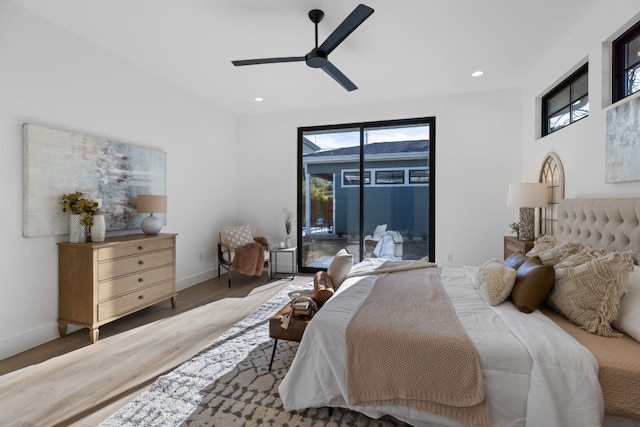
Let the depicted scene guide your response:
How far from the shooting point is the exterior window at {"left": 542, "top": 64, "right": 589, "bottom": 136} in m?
2.89

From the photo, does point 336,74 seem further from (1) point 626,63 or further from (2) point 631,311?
(2) point 631,311

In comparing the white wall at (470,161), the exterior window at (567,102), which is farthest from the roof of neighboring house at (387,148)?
the exterior window at (567,102)

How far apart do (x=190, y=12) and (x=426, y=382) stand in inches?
125

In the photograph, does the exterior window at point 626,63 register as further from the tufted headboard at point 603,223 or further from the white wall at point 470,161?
the white wall at point 470,161

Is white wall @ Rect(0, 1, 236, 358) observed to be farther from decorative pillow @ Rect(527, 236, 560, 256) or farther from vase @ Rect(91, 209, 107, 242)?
decorative pillow @ Rect(527, 236, 560, 256)

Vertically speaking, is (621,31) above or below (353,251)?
above

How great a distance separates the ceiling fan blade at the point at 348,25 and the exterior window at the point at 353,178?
2652 millimetres

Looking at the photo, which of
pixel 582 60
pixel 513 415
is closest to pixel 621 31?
pixel 582 60

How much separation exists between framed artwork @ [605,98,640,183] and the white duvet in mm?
1322

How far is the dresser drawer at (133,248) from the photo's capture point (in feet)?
8.91

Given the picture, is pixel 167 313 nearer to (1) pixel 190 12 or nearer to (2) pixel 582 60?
(1) pixel 190 12

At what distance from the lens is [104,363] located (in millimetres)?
2311

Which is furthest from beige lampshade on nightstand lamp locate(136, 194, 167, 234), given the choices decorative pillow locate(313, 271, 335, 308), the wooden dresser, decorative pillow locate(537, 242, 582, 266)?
decorative pillow locate(537, 242, 582, 266)

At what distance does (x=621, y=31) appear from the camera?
2299mm
